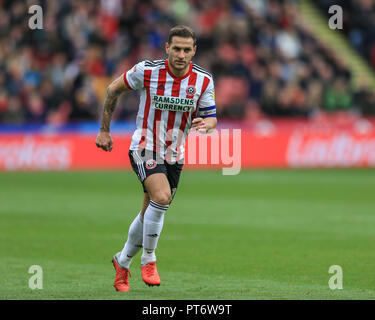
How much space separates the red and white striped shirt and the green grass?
133cm

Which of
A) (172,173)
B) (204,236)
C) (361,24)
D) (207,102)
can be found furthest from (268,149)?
(172,173)

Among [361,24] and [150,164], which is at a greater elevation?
[361,24]

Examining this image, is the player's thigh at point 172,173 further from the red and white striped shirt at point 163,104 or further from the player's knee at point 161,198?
the player's knee at point 161,198

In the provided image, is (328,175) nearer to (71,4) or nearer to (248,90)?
(248,90)

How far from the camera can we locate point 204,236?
1159 cm

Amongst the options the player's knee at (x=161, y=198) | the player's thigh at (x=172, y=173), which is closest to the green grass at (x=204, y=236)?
the player's knee at (x=161, y=198)

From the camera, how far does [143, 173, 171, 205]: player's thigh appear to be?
7.56 meters

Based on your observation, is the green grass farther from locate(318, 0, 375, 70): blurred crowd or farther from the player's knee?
locate(318, 0, 375, 70): blurred crowd

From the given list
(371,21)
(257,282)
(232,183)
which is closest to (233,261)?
(257,282)

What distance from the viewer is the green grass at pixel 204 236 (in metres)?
7.76

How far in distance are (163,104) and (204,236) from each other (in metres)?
4.08

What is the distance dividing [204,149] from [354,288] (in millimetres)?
13631

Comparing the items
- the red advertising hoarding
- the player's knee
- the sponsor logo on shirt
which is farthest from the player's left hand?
the red advertising hoarding

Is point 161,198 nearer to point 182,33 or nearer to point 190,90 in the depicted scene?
point 190,90
